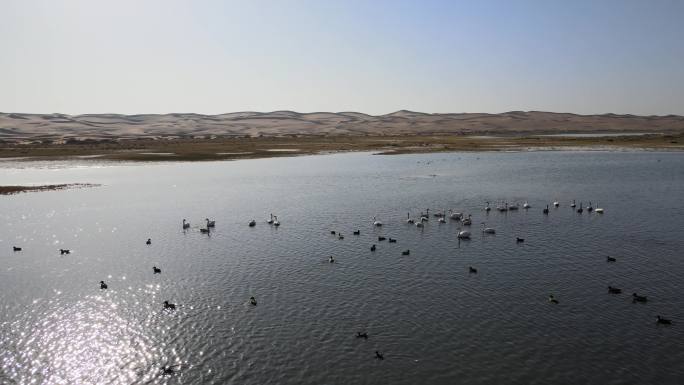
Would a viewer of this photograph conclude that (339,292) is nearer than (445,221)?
Yes

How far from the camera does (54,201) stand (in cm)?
5359

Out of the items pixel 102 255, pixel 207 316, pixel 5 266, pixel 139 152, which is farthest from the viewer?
pixel 139 152

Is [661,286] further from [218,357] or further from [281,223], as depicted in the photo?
[281,223]

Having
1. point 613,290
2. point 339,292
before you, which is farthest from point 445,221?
point 339,292

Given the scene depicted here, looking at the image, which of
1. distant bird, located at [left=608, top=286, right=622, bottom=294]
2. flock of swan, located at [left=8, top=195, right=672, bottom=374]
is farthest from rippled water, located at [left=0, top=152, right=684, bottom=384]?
flock of swan, located at [left=8, top=195, right=672, bottom=374]

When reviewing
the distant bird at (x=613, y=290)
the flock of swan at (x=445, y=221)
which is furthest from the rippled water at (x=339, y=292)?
the flock of swan at (x=445, y=221)

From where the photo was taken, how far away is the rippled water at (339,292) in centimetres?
1894

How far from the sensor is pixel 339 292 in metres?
26.3

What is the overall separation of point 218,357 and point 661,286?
74.0 ft

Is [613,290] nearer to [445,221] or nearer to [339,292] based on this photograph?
[339,292]

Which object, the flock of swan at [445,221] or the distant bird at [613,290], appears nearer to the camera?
the distant bird at [613,290]

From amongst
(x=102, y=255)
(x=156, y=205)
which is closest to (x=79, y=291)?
(x=102, y=255)

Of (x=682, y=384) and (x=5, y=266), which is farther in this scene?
(x=5, y=266)

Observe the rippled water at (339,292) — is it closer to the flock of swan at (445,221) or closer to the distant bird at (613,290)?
the distant bird at (613,290)
